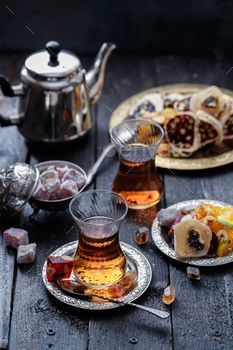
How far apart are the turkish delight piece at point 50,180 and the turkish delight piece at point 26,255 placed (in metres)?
0.19

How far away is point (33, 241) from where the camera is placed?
1.83 meters

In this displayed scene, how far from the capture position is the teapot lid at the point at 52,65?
6.83 ft

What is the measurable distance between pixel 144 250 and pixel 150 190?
184mm

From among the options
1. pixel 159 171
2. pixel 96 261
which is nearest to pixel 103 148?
pixel 159 171

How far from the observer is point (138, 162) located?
188 cm

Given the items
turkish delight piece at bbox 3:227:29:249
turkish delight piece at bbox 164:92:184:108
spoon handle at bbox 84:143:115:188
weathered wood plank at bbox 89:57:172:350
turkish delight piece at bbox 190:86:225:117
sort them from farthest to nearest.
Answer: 1. turkish delight piece at bbox 164:92:184:108
2. turkish delight piece at bbox 190:86:225:117
3. spoon handle at bbox 84:143:115:188
4. turkish delight piece at bbox 3:227:29:249
5. weathered wood plank at bbox 89:57:172:350

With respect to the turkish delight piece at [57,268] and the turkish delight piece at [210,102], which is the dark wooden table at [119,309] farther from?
the turkish delight piece at [210,102]

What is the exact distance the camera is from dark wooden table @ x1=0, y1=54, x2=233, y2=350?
5.03 feet

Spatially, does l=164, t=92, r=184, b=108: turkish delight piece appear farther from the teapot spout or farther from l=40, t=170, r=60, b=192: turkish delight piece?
l=40, t=170, r=60, b=192: turkish delight piece

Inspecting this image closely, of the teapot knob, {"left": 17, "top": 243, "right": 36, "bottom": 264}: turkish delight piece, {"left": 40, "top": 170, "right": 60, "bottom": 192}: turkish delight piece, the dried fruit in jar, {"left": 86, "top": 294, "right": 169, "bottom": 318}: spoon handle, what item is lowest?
{"left": 17, "top": 243, "right": 36, "bottom": 264}: turkish delight piece

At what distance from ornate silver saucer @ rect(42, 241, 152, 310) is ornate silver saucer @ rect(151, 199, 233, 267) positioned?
6 centimetres

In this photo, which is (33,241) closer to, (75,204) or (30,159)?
(75,204)

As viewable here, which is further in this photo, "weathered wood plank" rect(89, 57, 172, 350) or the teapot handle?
the teapot handle

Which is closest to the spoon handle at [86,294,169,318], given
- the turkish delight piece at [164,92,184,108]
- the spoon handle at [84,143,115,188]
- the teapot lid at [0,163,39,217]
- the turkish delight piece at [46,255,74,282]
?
the turkish delight piece at [46,255,74,282]
